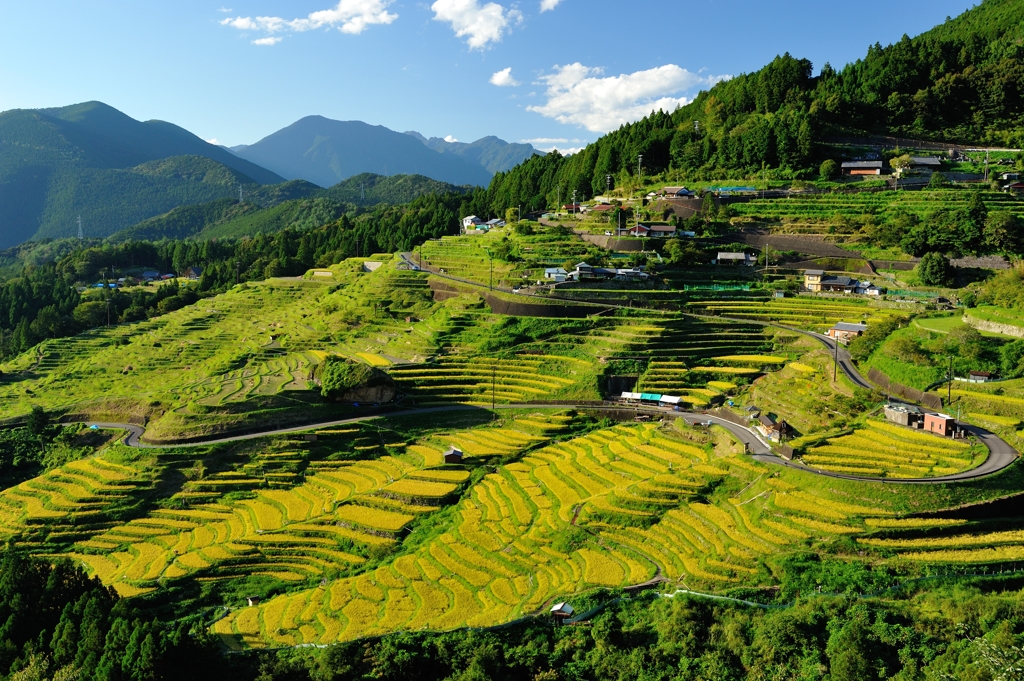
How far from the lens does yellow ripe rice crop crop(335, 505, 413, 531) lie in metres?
29.2

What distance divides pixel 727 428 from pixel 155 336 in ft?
159

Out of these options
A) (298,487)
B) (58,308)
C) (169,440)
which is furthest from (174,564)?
(58,308)

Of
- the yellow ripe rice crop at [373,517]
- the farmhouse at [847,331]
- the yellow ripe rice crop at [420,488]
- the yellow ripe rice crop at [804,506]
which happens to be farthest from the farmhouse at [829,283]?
the yellow ripe rice crop at [373,517]

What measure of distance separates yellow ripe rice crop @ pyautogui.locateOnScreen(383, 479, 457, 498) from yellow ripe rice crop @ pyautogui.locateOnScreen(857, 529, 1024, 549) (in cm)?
1703

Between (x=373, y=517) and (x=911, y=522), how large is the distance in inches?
822

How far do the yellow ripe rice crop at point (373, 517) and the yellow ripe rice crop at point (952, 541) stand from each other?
17876 millimetres

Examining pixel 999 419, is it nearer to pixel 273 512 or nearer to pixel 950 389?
pixel 950 389

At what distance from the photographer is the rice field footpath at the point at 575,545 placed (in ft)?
75.7

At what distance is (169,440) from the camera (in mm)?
35531

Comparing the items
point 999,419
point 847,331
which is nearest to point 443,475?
point 999,419

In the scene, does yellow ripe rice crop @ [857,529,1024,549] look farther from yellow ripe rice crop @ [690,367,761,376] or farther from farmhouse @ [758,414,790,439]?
yellow ripe rice crop @ [690,367,761,376]

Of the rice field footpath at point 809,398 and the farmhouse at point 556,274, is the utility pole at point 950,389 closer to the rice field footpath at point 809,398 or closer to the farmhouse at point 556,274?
the rice field footpath at point 809,398

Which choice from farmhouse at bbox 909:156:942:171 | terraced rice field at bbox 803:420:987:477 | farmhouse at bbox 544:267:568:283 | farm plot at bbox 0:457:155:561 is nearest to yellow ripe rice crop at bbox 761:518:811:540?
terraced rice field at bbox 803:420:987:477

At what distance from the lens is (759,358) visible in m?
41.2
